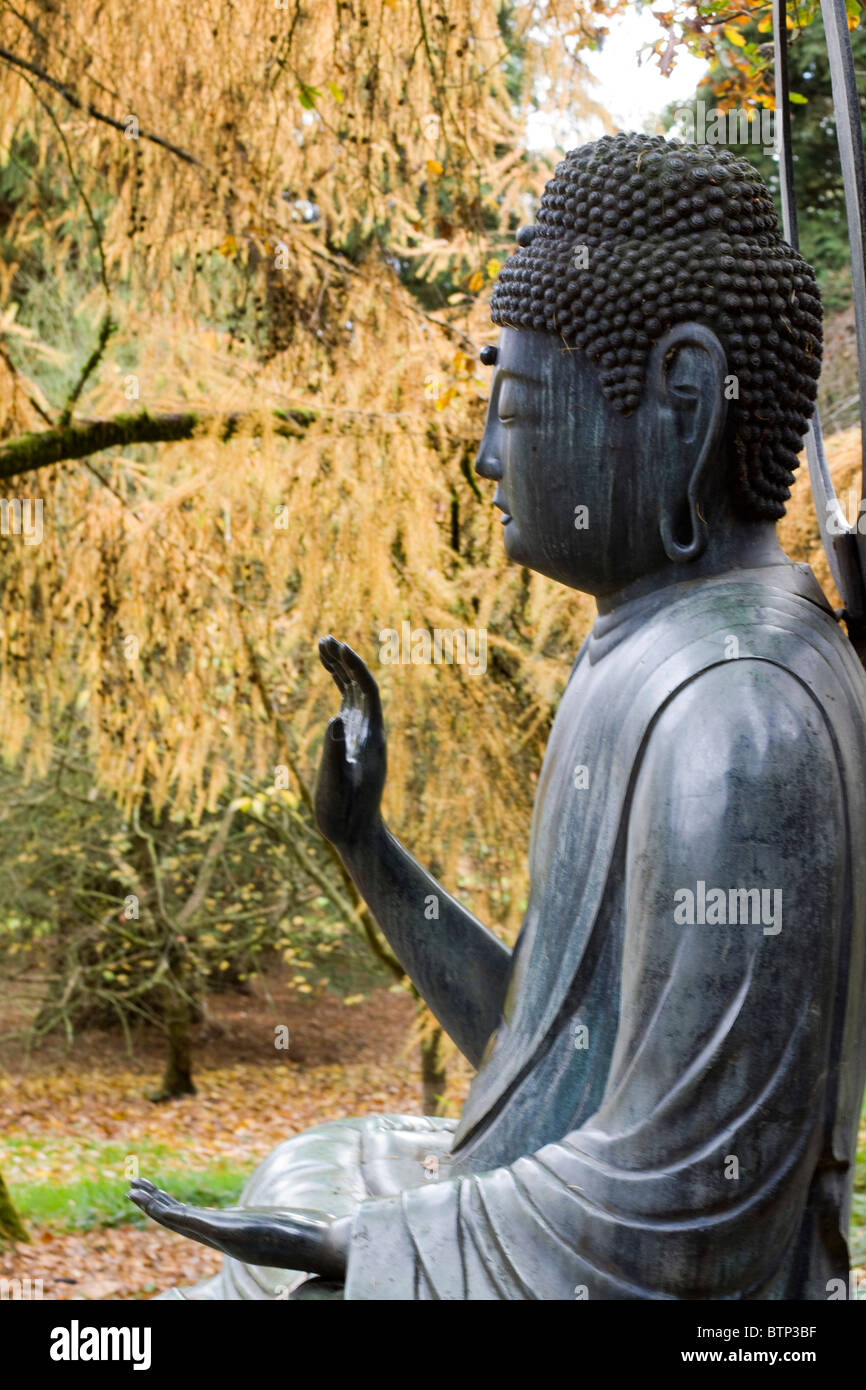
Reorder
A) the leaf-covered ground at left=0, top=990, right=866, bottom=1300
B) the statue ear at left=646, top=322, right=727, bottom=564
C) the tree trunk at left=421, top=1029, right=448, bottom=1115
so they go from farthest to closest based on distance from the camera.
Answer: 1. the leaf-covered ground at left=0, top=990, right=866, bottom=1300
2. the tree trunk at left=421, top=1029, right=448, bottom=1115
3. the statue ear at left=646, top=322, right=727, bottom=564

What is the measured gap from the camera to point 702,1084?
137 centimetres

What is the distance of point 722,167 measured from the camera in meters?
1.60

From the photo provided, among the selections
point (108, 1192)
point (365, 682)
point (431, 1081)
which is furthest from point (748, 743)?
point (108, 1192)

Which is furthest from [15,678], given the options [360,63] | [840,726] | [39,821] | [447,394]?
[840,726]

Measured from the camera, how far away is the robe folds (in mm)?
1372

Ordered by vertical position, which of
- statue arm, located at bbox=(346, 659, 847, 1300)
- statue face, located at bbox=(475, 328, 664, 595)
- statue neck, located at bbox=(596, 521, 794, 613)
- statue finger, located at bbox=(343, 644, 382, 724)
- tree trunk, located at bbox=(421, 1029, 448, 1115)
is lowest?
tree trunk, located at bbox=(421, 1029, 448, 1115)

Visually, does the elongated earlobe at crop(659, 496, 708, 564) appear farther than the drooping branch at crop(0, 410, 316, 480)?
No

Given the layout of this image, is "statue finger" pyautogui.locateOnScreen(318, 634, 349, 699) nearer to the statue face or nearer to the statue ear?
the statue face

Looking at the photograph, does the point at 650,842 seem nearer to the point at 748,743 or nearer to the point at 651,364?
the point at 748,743

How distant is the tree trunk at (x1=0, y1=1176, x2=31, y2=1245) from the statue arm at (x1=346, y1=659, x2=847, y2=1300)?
454 centimetres

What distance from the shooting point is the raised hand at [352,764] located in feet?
5.90

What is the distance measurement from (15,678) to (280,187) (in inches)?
69.7

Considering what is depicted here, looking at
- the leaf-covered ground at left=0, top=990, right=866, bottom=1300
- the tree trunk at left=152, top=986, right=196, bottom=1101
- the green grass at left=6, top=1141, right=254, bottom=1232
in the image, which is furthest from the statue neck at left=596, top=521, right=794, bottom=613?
the tree trunk at left=152, top=986, right=196, bottom=1101
